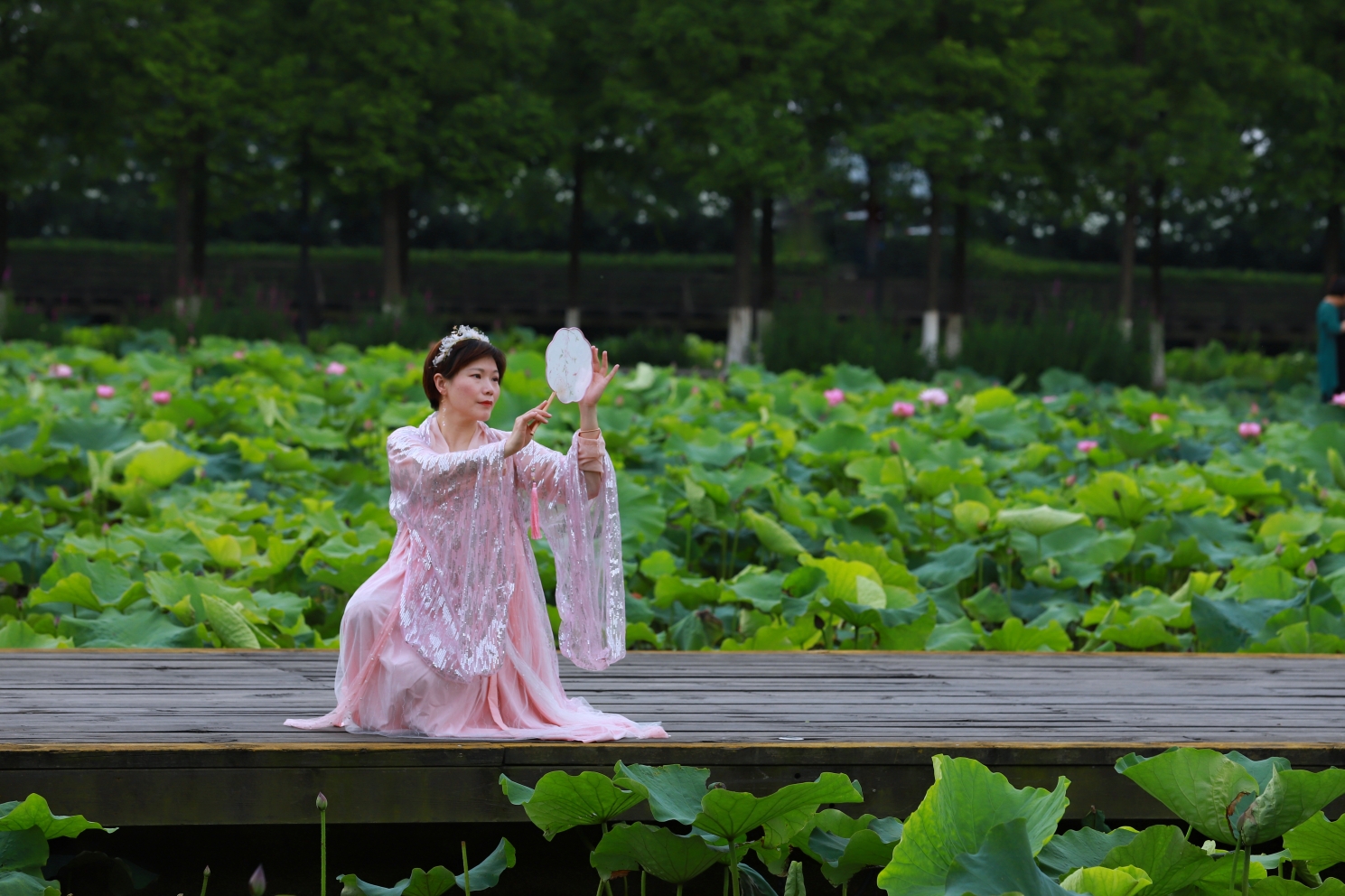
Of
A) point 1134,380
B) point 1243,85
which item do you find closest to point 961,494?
point 1134,380

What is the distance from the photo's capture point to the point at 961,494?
18.5ft

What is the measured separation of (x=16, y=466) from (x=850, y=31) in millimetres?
15220

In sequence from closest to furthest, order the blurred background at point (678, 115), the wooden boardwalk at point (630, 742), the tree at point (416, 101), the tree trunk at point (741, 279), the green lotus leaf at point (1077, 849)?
1. the green lotus leaf at point (1077, 849)
2. the wooden boardwalk at point (630, 742)
3. the blurred background at point (678, 115)
4. the tree trunk at point (741, 279)
5. the tree at point (416, 101)

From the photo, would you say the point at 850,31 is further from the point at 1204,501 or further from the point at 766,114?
the point at 1204,501

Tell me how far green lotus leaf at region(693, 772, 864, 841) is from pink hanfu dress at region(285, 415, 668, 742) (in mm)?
576

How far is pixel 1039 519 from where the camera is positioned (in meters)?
4.74

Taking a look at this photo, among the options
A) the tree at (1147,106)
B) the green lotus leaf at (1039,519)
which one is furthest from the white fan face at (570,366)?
the tree at (1147,106)

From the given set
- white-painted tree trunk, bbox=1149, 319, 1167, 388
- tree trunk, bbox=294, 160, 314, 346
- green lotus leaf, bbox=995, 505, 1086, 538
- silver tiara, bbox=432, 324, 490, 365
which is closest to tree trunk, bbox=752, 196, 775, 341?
white-painted tree trunk, bbox=1149, 319, 1167, 388

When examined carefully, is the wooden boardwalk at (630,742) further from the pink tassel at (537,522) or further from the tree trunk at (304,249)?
the tree trunk at (304,249)

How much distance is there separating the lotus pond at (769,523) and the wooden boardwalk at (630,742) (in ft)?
1.73

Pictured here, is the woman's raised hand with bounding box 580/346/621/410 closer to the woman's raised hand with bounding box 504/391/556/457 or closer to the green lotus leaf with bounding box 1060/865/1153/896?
the woman's raised hand with bounding box 504/391/556/457

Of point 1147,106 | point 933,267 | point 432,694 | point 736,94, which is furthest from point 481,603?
point 1147,106

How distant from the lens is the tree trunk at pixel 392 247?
20031 mm

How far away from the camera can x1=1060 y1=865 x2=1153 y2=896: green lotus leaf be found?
180 cm
